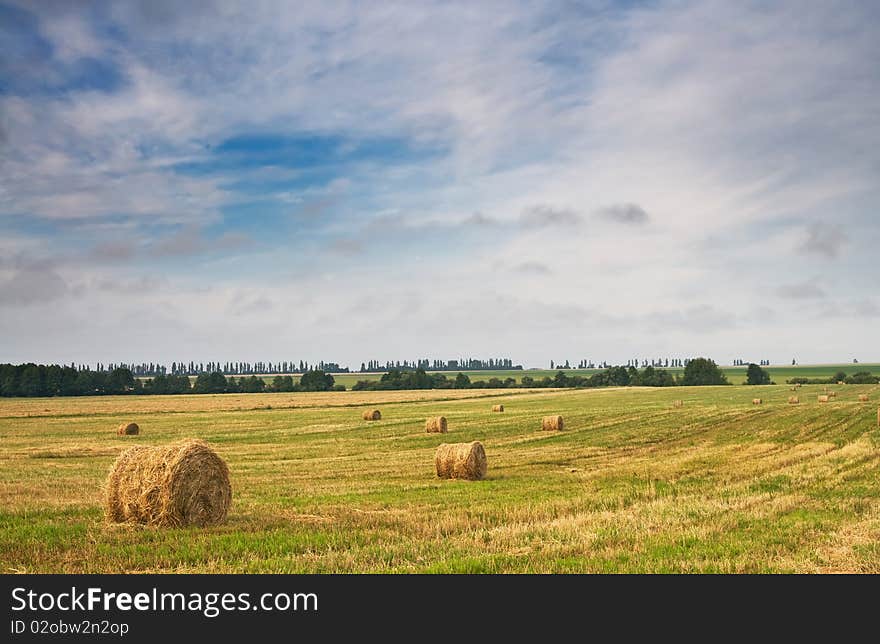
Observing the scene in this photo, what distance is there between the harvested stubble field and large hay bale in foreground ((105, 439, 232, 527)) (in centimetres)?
39

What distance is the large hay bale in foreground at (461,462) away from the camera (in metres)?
18.7

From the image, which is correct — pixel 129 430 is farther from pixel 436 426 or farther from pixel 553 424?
pixel 553 424

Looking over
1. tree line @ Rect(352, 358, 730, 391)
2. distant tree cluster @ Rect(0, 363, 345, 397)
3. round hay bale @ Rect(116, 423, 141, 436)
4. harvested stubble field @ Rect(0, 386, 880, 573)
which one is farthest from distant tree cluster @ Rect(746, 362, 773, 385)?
round hay bale @ Rect(116, 423, 141, 436)

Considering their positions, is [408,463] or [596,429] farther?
[596,429]

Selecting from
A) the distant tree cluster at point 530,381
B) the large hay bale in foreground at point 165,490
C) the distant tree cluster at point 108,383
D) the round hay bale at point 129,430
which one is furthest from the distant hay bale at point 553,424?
the distant tree cluster at point 108,383

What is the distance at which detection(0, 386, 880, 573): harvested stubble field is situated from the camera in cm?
969

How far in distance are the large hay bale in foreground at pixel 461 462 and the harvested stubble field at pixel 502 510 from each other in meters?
0.43

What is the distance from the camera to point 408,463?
2244 cm

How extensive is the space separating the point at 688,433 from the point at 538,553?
77.5 ft

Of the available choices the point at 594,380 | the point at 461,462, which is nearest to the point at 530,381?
the point at 594,380

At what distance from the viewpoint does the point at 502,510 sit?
13414 millimetres

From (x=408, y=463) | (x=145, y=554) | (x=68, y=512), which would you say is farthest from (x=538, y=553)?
(x=408, y=463)

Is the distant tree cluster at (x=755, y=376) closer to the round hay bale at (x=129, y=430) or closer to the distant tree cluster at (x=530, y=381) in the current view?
the distant tree cluster at (x=530, y=381)
